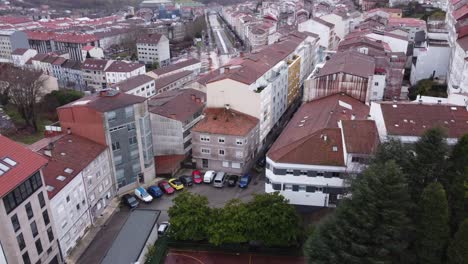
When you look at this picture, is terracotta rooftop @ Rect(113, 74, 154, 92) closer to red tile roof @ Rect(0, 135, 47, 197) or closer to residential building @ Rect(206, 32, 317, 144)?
residential building @ Rect(206, 32, 317, 144)

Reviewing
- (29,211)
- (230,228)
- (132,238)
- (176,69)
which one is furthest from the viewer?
(176,69)

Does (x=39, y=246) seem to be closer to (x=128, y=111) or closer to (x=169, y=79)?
(x=128, y=111)

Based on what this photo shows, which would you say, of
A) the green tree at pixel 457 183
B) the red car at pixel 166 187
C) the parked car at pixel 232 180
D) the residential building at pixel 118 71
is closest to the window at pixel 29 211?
the red car at pixel 166 187

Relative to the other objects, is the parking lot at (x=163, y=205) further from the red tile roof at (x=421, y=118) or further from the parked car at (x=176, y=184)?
the red tile roof at (x=421, y=118)

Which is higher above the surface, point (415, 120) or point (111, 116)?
point (415, 120)

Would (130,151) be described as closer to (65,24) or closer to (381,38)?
(381,38)

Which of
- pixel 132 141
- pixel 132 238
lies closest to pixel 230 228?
pixel 132 238

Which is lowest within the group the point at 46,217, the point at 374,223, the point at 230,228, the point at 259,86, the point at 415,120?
the point at 230,228

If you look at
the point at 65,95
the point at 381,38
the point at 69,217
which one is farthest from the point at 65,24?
the point at 69,217
